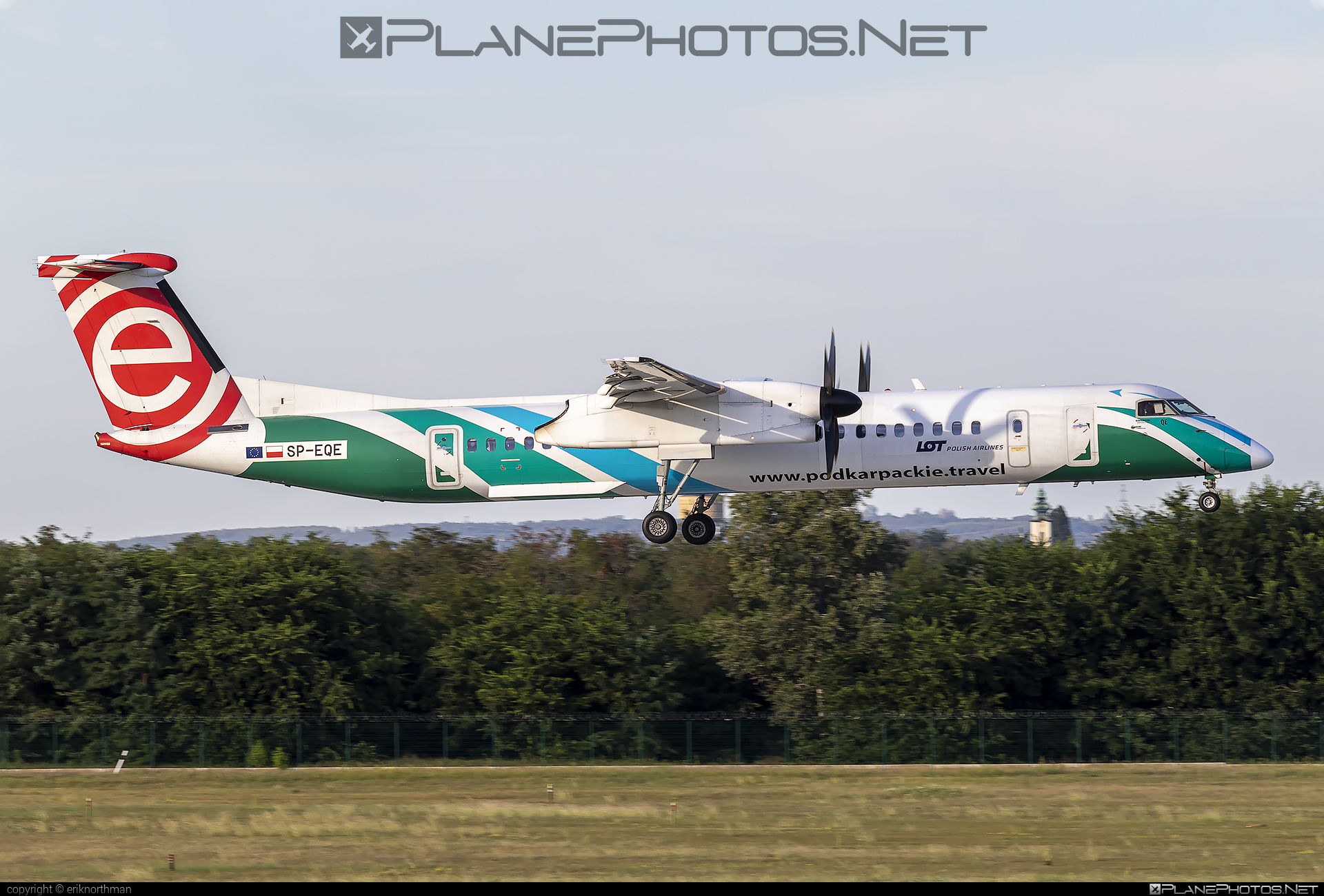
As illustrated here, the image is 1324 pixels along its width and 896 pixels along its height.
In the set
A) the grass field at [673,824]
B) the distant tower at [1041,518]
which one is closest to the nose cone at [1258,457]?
the grass field at [673,824]

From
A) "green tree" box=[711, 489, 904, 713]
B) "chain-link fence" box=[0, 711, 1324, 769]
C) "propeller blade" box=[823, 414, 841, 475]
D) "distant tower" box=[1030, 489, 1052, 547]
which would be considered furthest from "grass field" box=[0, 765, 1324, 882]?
"distant tower" box=[1030, 489, 1052, 547]

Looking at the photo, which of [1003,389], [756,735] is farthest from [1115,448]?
[756,735]

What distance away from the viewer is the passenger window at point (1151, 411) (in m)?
28.5

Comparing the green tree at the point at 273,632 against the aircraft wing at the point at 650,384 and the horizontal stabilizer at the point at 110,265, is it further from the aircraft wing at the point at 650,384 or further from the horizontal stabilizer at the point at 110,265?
the aircraft wing at the point at 650,384

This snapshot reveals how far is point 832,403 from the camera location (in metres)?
27.5

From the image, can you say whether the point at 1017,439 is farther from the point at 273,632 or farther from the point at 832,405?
the point at 273,632

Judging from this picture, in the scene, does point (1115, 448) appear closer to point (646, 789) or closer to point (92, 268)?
point (646, 789)

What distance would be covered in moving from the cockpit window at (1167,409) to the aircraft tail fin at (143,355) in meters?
19.3

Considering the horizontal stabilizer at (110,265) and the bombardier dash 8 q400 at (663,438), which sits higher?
the horizontal stabilizer at (110,265)

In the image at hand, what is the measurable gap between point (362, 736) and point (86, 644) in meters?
11.3

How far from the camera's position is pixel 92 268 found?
31.4m

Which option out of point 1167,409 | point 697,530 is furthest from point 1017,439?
point 697,530

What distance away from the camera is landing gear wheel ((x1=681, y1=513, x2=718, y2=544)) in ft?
95.8

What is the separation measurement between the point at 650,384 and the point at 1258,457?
41.4 feet
